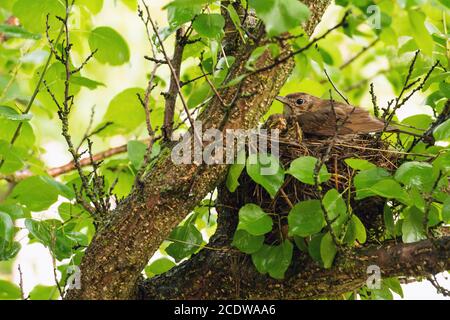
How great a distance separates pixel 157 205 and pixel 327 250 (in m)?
0.69

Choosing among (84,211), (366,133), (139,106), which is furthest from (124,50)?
(366,133)

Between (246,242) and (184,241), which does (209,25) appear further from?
(184,241)

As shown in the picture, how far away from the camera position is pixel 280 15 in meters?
2.03

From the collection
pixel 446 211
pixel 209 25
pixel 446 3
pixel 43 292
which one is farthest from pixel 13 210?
pixel 446 3

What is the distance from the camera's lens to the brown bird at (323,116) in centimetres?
383

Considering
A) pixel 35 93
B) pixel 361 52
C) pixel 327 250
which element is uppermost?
pixel 361 52

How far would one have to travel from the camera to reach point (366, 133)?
12.6 ft

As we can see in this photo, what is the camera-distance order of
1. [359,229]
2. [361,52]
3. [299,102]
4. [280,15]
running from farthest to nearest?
[361,52] < [299,102] < [359,229] < [280,15]

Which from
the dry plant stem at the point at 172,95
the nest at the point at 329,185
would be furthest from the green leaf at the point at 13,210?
the nest at the point at 329,185

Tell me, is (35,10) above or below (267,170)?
above

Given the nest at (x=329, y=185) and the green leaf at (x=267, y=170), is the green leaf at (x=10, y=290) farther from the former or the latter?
the green leaf at (x=267, y=170)
